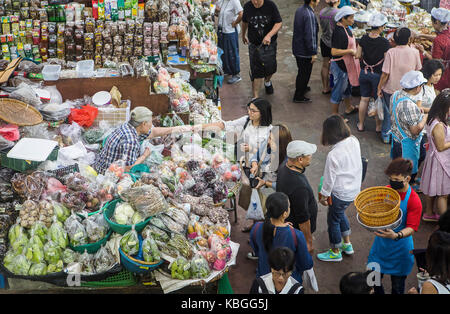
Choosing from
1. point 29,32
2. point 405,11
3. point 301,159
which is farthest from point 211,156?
point 405,11

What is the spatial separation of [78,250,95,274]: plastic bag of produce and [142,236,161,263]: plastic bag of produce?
1.49 ft

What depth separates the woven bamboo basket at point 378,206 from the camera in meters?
4.29

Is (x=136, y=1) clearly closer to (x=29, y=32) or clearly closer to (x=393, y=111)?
(x=29, y=32)

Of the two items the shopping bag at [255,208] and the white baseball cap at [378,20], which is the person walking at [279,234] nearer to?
the shopping bag at [255,208]

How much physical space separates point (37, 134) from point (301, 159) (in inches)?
110

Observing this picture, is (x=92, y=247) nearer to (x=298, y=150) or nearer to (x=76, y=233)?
(x=76, y=233)

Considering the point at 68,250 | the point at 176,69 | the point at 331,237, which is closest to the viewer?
the point at 68,250

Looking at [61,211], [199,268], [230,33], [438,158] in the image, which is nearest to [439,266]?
[199,268]

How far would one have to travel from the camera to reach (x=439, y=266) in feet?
11.2

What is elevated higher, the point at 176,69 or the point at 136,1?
the point at 136,1

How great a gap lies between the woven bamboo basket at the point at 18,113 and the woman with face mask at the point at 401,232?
138 inches

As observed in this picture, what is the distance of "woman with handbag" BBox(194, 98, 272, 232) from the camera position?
5266mm

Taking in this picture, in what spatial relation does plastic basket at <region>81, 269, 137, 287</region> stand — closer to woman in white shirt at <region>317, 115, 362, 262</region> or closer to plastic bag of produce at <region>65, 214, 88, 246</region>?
plastic bag of produce at <region>65, 214, 88, 246</region>

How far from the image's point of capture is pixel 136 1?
7738 mm
